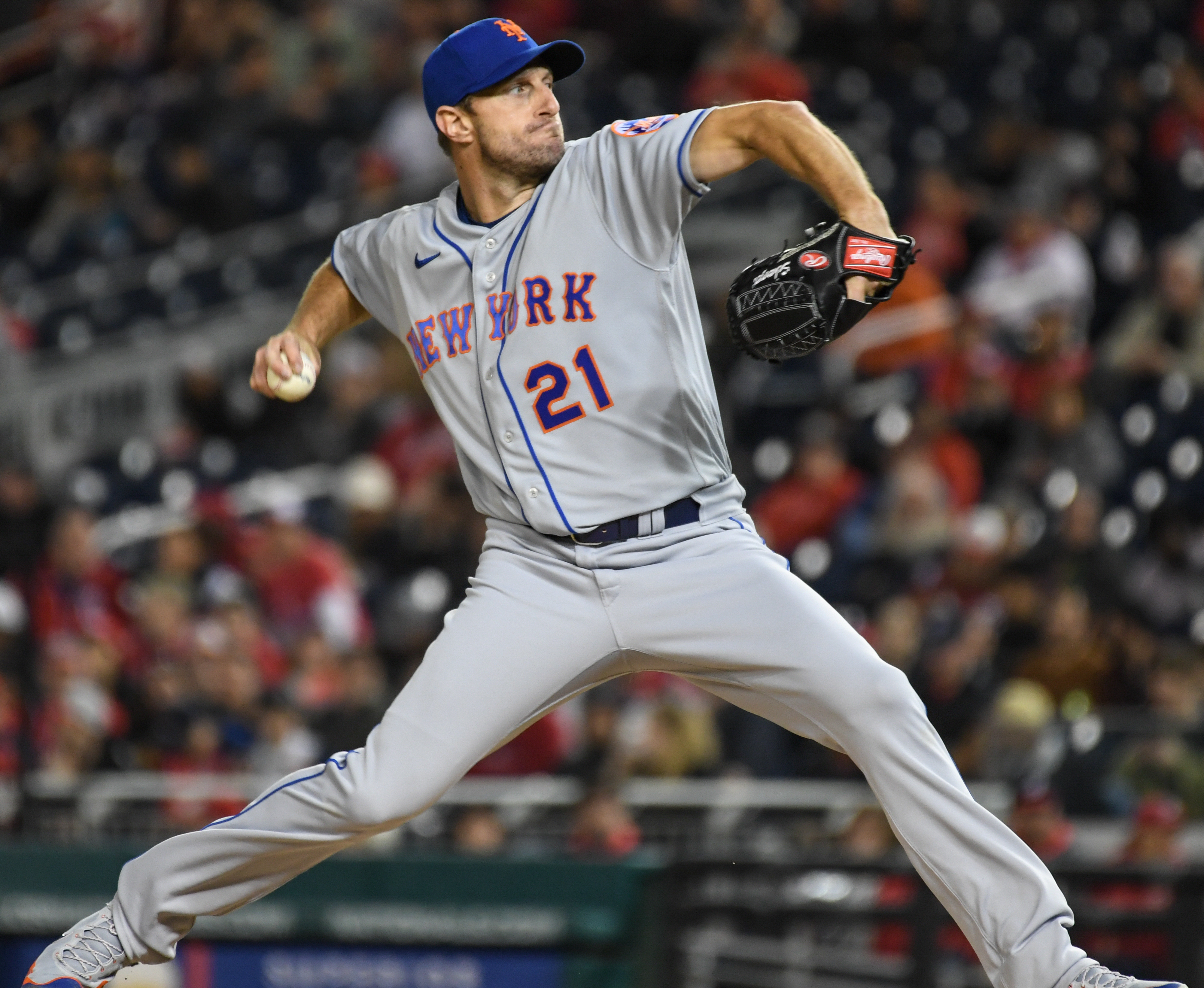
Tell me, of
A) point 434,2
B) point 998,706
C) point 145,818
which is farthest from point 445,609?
point 434,2

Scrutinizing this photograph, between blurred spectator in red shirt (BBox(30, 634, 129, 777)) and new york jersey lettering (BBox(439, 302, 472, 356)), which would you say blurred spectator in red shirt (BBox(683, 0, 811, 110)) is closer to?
blurred spectator in red shirt (BBox(30, 634, 129, 777))

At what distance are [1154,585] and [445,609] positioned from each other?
2931 mm

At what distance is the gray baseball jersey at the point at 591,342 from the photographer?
10.7ft

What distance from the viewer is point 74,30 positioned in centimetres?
1388

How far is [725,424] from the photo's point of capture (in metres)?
8.73

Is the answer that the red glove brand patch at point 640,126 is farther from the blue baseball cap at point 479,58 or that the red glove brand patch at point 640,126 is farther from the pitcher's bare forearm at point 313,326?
the pitcher's bare forearm at point 313,326

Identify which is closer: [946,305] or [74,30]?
[946,305]

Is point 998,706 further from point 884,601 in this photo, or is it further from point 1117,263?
point 1117,263

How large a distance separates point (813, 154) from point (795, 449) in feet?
18.0

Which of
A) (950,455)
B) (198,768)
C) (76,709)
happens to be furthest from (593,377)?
(76,709)

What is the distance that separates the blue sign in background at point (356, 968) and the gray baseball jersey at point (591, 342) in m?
2.55

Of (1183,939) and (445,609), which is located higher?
(445,609)

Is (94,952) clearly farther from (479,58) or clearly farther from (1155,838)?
(1155,838)

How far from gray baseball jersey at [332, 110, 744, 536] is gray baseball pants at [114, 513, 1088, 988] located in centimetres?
10
